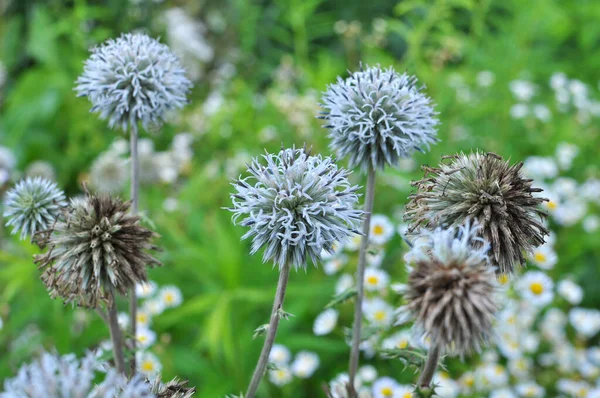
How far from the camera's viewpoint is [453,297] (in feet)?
3.68

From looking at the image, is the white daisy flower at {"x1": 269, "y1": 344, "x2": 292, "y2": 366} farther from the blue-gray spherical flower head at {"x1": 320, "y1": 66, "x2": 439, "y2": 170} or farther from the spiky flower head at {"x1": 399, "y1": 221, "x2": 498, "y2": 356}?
the spiky flower head at {"x1": 399, "y1": 221, "x2": 498, "y2": 356}

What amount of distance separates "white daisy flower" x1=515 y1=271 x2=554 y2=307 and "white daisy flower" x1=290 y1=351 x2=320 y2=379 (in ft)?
3.30

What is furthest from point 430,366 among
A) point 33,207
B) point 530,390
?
point 530,390

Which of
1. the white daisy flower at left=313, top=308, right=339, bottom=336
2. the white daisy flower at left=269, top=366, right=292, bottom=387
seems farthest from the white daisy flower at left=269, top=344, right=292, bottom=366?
the white daisy flower at left=313, top=308, right=339, bottom=336

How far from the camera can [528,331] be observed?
3.11 meters

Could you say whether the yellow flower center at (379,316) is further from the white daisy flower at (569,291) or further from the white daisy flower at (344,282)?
the white daisy flower at (569,291)

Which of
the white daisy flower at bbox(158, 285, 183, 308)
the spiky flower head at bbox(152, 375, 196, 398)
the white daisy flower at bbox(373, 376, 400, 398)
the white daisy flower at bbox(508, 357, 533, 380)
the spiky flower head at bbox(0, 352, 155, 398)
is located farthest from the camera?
the white daisy flower at bbox(508, 357, 533, 380)

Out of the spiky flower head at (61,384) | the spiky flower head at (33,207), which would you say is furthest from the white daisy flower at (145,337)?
the spiky flower head at (61,384)

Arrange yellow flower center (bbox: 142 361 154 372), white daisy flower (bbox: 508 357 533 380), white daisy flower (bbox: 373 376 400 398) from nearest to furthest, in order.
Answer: white daisy flower (bbox: 373 376 400 398) < yellow flower center (bbox: 142 361 154 372) < white daisy flower (bbox: 508 357 533 380)

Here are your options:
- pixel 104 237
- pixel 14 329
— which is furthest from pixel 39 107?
pixel 104 237

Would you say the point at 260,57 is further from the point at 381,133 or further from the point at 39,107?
the point at 381,133

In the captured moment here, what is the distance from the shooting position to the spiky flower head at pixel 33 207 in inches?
61.4

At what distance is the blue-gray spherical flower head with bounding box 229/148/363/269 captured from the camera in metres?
1.30

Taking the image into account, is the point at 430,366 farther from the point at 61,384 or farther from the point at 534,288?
the point at 534,288
